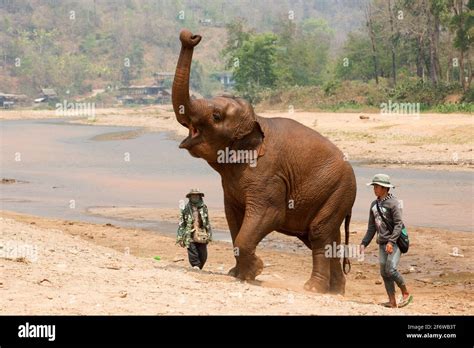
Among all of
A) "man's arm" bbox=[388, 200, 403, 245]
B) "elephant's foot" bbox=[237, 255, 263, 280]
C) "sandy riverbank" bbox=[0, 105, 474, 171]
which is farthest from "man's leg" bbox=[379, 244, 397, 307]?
"sandy riverbank" bbox=[0, 105, 474, 171]

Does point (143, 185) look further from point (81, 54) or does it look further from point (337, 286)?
point (81, 54)

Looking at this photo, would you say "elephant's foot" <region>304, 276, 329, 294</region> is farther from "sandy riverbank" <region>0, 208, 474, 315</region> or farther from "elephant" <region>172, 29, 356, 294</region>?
"sandy riverbank" <region>0, 208, 474, 315</region>

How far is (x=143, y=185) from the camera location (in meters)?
29.8

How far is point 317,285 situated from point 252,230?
49.1 inches

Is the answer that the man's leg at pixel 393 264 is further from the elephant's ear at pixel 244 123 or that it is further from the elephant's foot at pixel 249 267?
the elephant's ear at pixel 244 123

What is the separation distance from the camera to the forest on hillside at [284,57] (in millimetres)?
61188

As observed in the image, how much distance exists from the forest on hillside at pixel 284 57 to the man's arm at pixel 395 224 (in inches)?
1626

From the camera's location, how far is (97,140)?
58.6 m

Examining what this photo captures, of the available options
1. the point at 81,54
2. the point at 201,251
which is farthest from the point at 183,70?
the point at 81,54

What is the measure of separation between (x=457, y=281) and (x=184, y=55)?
221 inches

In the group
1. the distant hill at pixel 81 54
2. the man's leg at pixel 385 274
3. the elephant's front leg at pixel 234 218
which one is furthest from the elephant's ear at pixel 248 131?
the distant hill at pixel 81 54

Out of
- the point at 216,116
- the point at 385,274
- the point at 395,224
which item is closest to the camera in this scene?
the point at 395,224

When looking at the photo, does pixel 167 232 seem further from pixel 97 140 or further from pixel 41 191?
pixel 97 140

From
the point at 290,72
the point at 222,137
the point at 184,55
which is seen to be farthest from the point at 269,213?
the point at 290,72
